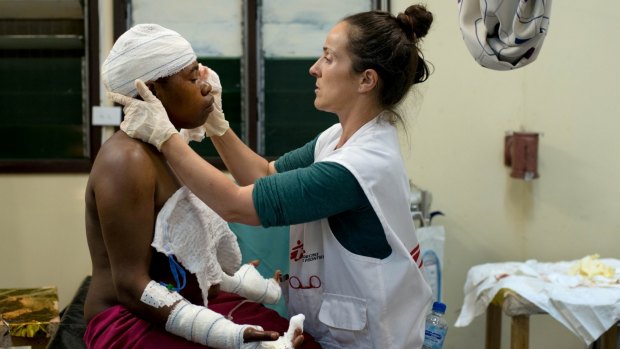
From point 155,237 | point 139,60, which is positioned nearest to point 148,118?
point 139,60

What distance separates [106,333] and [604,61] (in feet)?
8.96

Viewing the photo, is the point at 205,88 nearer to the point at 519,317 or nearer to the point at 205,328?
the point at 205,328

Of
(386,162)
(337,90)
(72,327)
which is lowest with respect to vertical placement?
(72,327)

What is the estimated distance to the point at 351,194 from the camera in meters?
1.77

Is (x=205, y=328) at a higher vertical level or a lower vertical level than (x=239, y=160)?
lower

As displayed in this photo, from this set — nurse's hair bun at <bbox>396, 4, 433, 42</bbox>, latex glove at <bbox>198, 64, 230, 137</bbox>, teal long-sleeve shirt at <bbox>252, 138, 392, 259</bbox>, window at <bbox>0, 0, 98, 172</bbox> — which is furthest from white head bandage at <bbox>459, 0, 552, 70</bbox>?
window at <bbox>0, 0, 98, 172</bbox>

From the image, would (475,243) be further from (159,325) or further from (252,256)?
(159,325)

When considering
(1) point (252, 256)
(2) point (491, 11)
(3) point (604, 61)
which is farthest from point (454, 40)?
(2) point (491, 11)

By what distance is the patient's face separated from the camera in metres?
1.76

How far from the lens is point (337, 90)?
1.91m

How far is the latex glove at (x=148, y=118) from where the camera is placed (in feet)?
5.43

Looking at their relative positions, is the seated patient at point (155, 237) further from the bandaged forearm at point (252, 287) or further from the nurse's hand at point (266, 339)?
the bandaged forearm at point (252, 287)

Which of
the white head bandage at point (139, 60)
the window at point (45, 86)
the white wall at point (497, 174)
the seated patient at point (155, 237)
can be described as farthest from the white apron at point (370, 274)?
the window at point (45, 86)

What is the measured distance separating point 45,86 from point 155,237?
2260 mm
